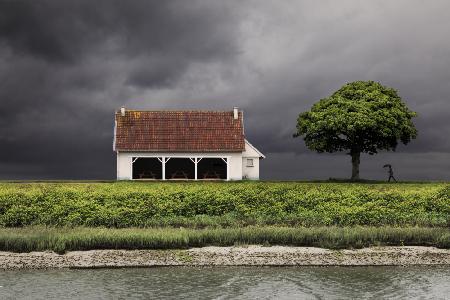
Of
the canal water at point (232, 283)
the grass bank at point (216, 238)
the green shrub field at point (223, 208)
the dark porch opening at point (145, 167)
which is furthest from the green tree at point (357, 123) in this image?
the canal water at point (232, 283)

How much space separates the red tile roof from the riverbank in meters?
41.5

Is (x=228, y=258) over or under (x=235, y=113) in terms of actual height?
under

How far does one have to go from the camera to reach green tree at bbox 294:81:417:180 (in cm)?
6291

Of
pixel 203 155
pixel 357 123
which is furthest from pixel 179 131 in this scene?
pixel 357 123

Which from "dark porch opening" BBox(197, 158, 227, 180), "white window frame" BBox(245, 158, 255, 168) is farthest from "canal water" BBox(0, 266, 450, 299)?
"dark porch opening" BBox(197, 158, 227, 180)

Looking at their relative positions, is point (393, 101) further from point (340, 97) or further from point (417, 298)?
point (417, 298)

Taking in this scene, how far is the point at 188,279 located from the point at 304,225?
12.3 meters

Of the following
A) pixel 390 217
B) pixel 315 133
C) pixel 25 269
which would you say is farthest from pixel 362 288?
pixel 315 133

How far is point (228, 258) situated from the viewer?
71.5 ft

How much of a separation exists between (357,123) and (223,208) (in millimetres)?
32094

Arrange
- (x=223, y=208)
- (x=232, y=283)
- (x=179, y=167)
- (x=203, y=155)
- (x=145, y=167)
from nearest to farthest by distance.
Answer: (x=232, y=283) → (x=223, y=208) → (x=203, y=155) → (x=145, y=167) → (x=179, y=167)

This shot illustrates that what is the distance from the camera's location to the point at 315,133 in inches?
2562

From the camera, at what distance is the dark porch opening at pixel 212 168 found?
70963mm

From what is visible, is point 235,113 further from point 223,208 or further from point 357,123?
point 223,208
